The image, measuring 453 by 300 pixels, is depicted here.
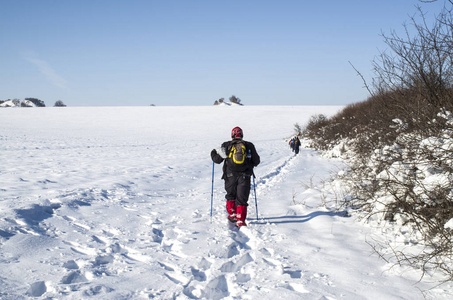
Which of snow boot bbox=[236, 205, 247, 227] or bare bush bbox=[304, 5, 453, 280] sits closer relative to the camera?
bare bush bbox=[304, 5, 453, 280]

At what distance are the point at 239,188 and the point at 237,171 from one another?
0.32 m

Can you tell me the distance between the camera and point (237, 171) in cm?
577

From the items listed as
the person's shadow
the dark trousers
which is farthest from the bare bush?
the dark trousers

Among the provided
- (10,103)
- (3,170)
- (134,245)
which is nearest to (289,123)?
(3,170)

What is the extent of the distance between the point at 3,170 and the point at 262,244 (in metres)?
9.37

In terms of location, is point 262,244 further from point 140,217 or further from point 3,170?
point 3,170

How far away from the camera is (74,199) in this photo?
6648 mm

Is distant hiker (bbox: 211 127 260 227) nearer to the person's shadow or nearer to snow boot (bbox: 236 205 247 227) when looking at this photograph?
snow boot (bbox: 236 205 247 227)

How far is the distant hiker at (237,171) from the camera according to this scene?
224 inches

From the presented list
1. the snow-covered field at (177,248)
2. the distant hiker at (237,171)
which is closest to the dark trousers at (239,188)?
the distant hiker at (237,171)

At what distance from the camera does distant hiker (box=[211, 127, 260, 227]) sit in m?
5.69

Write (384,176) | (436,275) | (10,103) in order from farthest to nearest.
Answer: (10,103), (384,176), (436,275)

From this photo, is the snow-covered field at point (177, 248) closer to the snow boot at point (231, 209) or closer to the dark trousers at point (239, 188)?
the snow boot at point (231, 209)

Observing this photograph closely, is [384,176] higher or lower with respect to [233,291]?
higher
